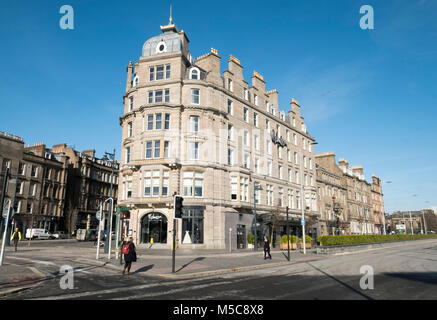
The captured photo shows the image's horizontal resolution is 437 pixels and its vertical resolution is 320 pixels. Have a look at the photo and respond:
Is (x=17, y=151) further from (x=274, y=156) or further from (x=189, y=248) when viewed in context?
(x=274, y=156)

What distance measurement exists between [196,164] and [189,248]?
901cm

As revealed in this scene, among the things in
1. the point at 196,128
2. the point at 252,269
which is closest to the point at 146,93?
the point at 196,128

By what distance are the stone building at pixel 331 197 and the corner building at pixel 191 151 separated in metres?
19.3

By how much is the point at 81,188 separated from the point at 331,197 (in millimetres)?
53648

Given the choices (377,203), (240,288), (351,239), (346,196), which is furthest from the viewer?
(377,203)

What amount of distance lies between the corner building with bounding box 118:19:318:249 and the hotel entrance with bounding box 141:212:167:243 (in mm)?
104

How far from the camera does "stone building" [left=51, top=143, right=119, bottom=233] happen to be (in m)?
63.0

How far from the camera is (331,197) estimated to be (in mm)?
→ 62312

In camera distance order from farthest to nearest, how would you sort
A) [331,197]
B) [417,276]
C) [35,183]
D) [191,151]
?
[331,197], [35,183], [191,151], [417,276]

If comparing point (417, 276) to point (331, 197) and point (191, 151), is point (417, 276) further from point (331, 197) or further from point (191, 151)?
point (331, 197)

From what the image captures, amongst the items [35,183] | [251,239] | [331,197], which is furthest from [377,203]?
[35,183]

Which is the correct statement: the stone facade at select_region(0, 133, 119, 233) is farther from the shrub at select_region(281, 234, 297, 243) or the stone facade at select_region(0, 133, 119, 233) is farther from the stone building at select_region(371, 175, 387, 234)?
the stone building at select_region(371, 175, 387, 234)

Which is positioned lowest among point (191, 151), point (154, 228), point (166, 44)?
point (154, 228)

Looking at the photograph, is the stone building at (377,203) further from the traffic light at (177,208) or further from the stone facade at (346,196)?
the traffic light at (177,208)
